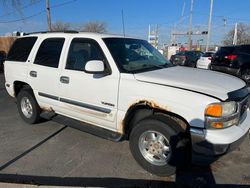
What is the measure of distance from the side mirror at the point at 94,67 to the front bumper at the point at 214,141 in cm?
156

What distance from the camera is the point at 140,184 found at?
A: 337 centimetres

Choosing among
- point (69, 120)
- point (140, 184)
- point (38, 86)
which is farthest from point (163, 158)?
point (38, 86)

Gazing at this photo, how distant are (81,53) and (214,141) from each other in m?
2.57

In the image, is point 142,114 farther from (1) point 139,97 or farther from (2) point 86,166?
(2) point 86,166

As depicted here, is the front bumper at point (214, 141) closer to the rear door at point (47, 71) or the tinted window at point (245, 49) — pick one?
the rear door at point (47, 71)

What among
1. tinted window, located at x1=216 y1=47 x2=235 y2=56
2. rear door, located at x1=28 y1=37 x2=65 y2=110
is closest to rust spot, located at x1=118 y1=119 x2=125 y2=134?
rear door, located at x1=28 y1=37 x2=65 y2=110

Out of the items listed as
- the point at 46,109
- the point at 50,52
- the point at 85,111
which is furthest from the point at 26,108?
the point at 85,111

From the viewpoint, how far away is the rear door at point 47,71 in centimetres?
468

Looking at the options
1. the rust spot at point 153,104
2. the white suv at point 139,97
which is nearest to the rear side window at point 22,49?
the white suv at point 139,97

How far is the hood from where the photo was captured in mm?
3217

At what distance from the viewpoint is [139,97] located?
3547 mm

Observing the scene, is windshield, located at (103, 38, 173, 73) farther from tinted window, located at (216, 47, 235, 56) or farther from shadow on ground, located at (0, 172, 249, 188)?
tinted window, located at (216, 47, 235, 56)

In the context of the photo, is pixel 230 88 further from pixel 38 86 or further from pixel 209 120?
pixel 38 86

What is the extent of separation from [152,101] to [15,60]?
360cm
